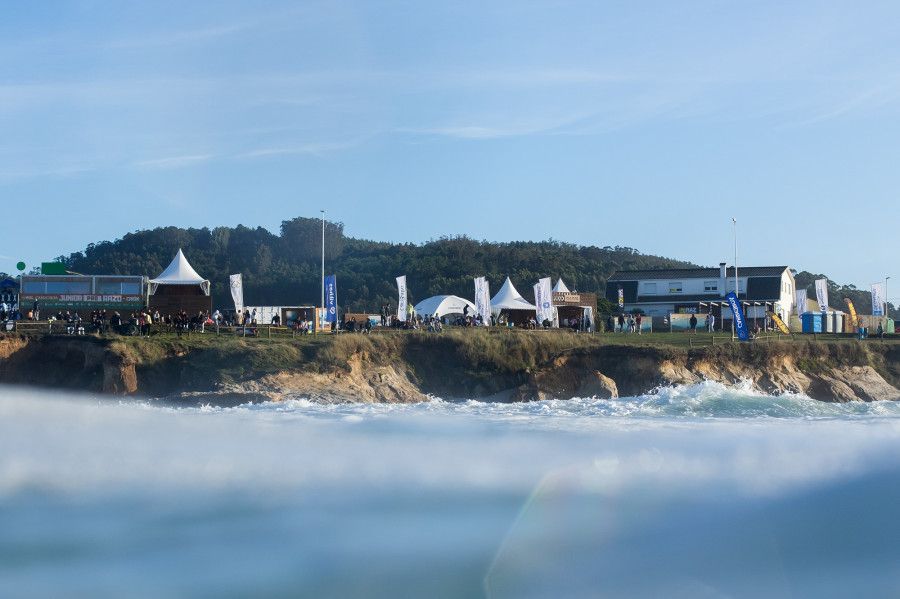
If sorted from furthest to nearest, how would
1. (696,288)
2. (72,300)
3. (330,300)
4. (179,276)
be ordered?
(696,288) < (179,276) < (72,300) < (330,300)

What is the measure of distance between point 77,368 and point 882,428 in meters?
29.7

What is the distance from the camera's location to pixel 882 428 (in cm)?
1769

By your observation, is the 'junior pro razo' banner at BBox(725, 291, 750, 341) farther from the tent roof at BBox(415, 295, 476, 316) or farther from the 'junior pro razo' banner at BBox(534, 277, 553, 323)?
the tent roof at BBox(415, 295, 476, 316)

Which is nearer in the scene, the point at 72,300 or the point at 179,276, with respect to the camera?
the point at 72,300

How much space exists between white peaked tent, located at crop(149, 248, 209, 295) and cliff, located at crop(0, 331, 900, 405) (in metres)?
8.68

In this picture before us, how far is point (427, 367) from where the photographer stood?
3431 centimetres

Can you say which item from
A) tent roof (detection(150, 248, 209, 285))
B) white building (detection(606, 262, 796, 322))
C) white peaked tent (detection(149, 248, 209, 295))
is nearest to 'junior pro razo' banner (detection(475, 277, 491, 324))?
white peaked tent (detection(149, 248, 209, 295))

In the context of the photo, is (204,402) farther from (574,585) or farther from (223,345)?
(574,585)

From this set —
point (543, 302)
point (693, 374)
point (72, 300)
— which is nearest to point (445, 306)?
point (543, 302)

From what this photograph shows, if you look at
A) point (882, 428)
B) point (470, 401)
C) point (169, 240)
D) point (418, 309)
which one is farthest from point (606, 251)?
point (882, 428)

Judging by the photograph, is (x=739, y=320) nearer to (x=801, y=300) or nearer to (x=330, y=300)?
(x=330, y=300)

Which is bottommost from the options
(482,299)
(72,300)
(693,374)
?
(693,374)

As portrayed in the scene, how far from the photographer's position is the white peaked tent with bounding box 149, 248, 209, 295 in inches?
1652

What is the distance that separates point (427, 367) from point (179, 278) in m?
16.7
